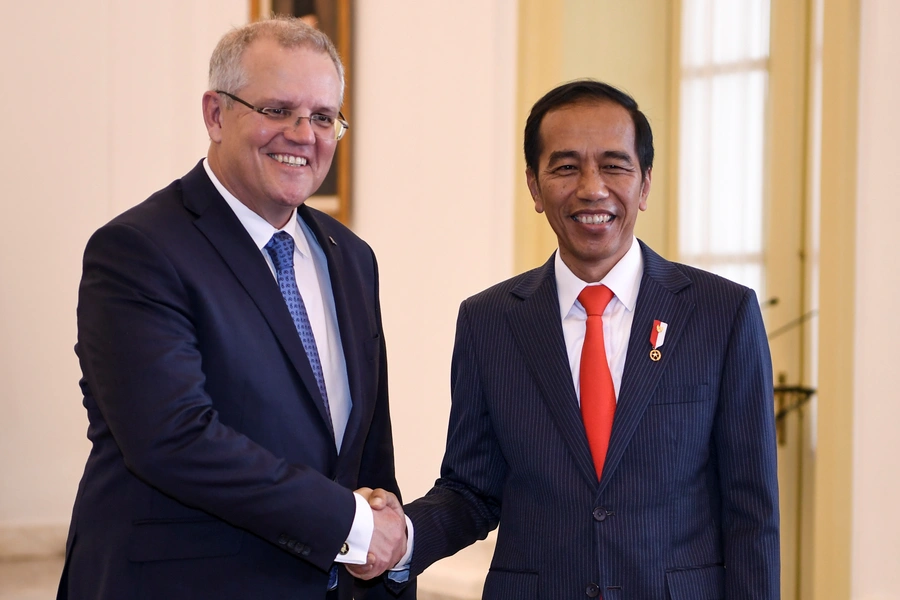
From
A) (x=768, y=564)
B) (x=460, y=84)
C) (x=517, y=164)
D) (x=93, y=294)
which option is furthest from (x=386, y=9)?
(x=768, y=564)

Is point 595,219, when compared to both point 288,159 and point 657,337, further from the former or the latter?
point 288,159

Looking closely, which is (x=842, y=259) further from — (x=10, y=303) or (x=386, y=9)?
(x=10, y=303)

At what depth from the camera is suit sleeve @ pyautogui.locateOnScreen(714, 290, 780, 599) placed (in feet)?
6.66

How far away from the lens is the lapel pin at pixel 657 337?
6.97 ft

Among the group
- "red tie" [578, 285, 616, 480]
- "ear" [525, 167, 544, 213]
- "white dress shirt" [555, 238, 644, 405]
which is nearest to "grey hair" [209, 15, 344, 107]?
"ear" [525, 167, 544, 213]

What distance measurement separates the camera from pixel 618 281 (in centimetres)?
224

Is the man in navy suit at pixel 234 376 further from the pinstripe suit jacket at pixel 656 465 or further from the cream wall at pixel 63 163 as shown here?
the cream wall at pixel 63 163

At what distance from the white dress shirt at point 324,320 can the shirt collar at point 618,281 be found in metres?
0.52

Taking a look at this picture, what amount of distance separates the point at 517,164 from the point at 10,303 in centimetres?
281

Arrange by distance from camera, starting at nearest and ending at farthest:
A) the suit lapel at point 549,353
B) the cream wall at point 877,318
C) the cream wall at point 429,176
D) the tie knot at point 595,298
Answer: the suit lapel at point 549,353
the tie knot at point 595,298
the cream wall at point 877,318
the cream wall at point 429,176

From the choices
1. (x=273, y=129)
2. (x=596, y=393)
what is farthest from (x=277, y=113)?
(x=596, y=393)

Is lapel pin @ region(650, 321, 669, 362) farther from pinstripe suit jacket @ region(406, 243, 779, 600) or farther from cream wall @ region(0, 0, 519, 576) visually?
cream wall @ region(0, 0, 519, 576)

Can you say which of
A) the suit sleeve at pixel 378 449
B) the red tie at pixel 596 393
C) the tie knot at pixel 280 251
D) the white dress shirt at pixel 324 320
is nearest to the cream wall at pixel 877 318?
the red tie at pixel 596 393

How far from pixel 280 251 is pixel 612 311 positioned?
75cm
